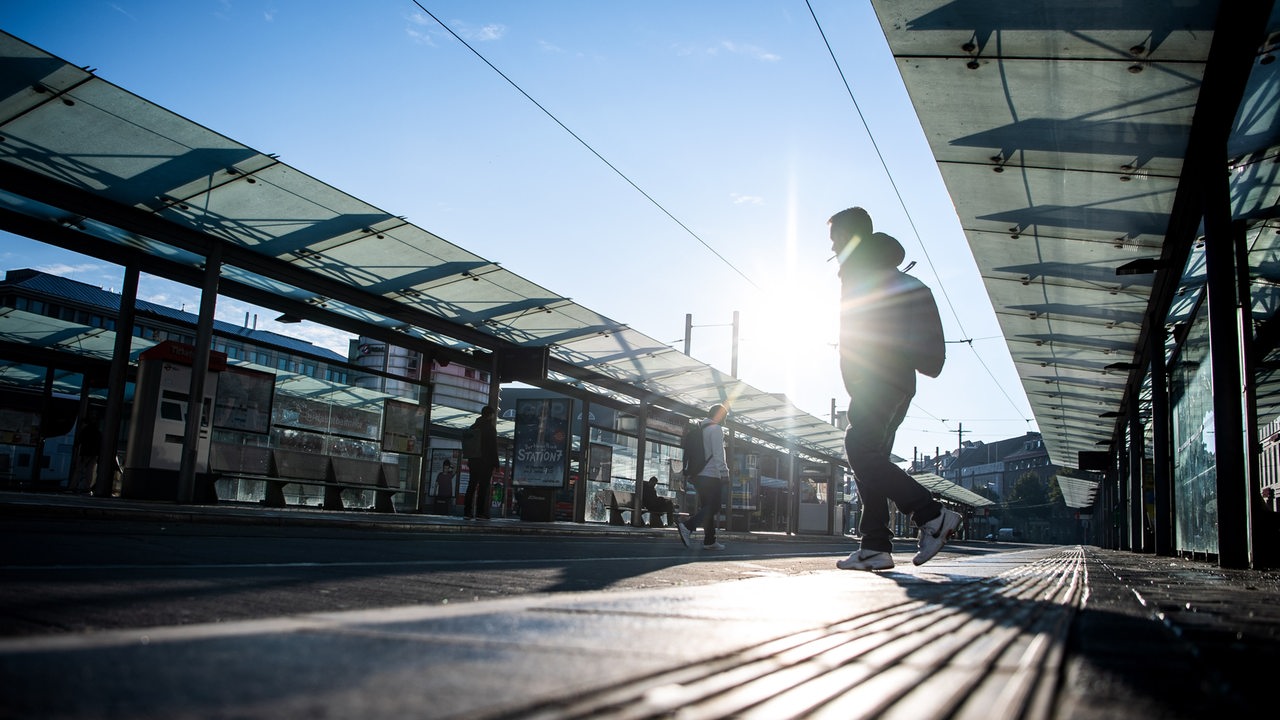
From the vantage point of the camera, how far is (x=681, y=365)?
20172 mm

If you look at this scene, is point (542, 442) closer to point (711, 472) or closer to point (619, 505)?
point (619, 505)

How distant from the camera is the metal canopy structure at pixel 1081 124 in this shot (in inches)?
307

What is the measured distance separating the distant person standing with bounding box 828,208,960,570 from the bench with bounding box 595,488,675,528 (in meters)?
19.6

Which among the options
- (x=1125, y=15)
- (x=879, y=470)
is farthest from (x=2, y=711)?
(x=1125, y=15)

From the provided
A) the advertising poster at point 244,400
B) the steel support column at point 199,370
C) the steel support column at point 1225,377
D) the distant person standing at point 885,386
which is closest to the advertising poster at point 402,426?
the advertising poster at point 244,400

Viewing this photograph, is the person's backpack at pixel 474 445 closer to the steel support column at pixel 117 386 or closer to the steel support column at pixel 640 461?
the steel support column at pixel 117 386

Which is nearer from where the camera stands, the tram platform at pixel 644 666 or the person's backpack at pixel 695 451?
the tram platform at pixel 644 666

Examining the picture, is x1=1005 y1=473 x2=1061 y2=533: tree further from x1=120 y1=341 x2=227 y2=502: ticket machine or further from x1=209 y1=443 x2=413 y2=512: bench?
x1=120 y1=341 x2=227 y2=502: ticket machine

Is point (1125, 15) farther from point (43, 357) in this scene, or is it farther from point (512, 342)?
point (43, 357)

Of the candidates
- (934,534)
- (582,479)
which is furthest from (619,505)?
(934,534)

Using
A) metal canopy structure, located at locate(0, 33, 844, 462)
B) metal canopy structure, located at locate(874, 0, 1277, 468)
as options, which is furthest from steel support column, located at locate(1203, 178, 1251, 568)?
metal canopy structure, located at locate(0, 33, 844, 462)

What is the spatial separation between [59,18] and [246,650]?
596 inches

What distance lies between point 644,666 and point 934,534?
4.02 m

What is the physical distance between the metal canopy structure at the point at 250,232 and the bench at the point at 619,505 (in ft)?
19.4
